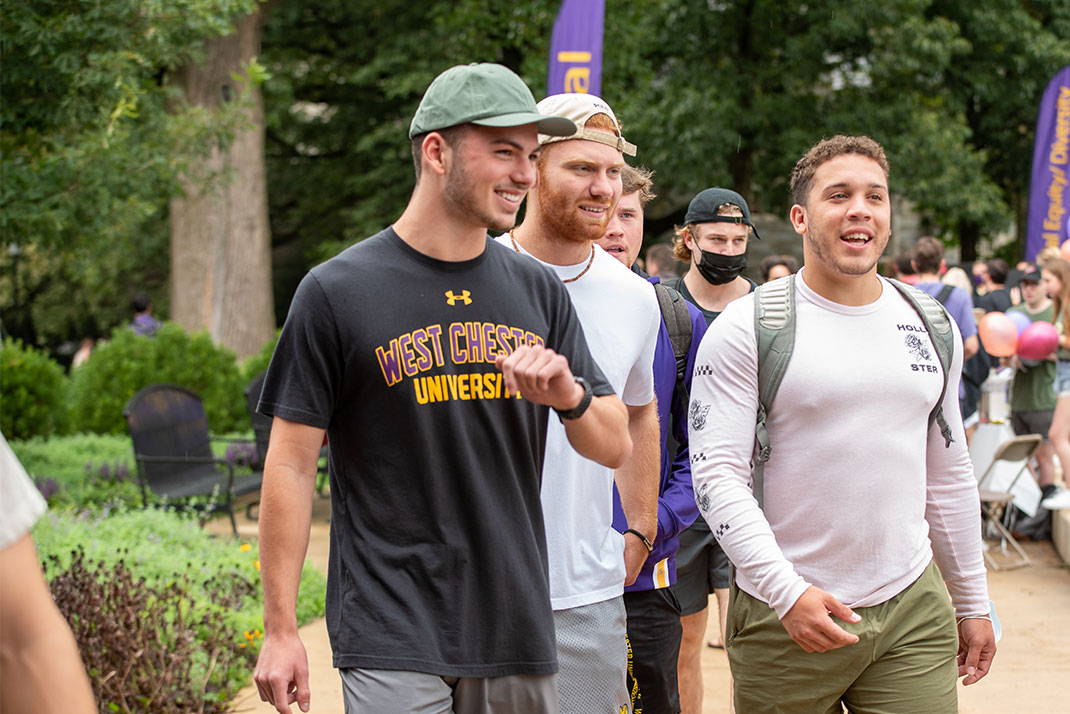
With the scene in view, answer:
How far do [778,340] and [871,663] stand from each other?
2.99ft

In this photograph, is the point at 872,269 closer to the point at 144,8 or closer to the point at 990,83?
the point at 144,8

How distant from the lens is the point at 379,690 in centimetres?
258

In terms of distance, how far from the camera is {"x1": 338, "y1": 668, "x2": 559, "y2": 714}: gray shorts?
8.46 feet

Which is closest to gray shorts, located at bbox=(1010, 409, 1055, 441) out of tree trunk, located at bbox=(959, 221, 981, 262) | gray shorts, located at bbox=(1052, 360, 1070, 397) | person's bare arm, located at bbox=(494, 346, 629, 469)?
gray shorts, located at bbox=(1052, 360, 1070, 397)

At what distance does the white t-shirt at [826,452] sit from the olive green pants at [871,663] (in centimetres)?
7

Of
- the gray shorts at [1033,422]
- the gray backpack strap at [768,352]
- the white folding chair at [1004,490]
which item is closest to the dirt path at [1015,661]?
the white folding chair at [1004,490]

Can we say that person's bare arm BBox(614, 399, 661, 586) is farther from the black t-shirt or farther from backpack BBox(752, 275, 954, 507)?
the black t-shirt

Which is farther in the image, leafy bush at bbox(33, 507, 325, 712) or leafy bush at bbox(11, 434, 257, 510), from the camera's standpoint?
leafy bush at bbox(11, 434, 257, 510)

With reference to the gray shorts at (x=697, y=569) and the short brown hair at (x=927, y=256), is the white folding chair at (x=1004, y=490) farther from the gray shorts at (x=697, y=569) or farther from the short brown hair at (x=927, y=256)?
the gray shorts at (x=697, y=569)

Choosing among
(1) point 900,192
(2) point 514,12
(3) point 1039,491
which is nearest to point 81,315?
(2) point 514,12

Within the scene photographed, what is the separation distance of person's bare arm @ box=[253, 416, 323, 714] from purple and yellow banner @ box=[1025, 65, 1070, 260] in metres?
17.3

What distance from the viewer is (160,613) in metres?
5.61

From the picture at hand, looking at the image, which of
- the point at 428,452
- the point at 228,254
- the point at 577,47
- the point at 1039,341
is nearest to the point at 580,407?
the point at 428,452

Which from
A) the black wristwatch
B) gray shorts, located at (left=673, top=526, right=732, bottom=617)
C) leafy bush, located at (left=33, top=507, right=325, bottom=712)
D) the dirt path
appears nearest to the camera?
the black wristwatch
